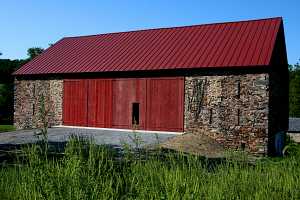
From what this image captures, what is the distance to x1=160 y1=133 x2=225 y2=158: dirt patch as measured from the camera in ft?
54.8

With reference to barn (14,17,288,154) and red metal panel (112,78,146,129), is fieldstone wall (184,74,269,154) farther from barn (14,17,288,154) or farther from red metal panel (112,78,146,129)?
red metal panel (112,78,146,129)

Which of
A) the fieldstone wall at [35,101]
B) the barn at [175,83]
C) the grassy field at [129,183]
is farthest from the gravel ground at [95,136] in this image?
the grassy field at [129,183]

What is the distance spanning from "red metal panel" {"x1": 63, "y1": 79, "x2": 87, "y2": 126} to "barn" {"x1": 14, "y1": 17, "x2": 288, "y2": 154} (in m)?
0.06

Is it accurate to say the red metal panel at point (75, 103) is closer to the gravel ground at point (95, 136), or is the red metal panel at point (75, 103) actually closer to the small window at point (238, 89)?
the gravel ground at point (95, 136)

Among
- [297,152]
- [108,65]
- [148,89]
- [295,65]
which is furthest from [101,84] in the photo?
[295,65]

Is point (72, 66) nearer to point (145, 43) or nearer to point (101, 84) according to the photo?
point (101, 84)

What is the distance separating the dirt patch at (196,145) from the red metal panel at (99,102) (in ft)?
17.7

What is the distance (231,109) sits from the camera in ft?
61.8

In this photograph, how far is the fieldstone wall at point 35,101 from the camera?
2430 cm

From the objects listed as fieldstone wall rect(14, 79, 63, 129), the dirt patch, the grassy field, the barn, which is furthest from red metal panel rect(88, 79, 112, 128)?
the grassy field

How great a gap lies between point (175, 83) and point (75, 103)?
6510 millimetres

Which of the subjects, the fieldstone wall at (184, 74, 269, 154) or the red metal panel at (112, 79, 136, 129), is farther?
the red metal panel at (112, 79, 136, 129)

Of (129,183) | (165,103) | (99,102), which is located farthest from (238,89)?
(129,183)

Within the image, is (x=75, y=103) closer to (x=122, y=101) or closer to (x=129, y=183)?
(x=122, y=101)
